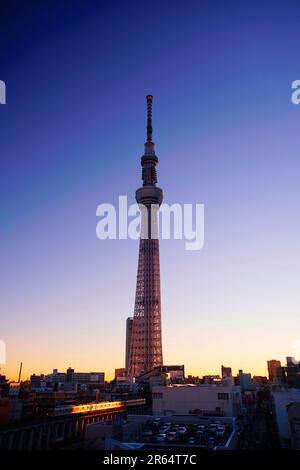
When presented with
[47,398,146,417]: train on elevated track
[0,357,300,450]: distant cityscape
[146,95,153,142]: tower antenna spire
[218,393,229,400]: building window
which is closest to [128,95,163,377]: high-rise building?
[146,95,153,142]: tower antenna spire

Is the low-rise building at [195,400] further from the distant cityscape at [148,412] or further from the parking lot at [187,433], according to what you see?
the parking lot at [187,433]

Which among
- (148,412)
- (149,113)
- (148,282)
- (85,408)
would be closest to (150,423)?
(85,408)

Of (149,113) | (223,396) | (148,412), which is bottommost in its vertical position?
(148,412)

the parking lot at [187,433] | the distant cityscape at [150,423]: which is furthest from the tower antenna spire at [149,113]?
the parking lot at [187,433]

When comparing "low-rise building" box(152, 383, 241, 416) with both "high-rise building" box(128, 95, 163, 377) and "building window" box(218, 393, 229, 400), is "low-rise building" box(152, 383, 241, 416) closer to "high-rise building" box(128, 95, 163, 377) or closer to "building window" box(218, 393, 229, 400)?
"building window" box(218, 393, 229, 400)

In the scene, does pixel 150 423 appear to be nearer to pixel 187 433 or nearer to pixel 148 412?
pixel 187 433
